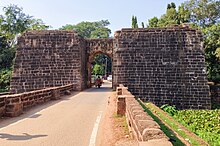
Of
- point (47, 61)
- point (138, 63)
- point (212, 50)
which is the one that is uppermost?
point (212, 50)

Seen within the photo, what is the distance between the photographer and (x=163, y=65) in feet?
55.7

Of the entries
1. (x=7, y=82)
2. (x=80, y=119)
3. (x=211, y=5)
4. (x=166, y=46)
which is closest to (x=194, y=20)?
(x=211, y=5)

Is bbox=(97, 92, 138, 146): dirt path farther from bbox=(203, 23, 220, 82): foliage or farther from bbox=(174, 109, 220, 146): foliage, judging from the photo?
bbox=(203, 23, 220, 82): foliage

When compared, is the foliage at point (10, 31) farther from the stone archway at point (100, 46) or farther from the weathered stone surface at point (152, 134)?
the weathered stone surface at point (152, 134)

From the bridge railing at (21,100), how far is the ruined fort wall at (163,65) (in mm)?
6142

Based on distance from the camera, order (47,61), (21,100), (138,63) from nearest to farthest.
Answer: (21,100) < (138,63) < (47,61)

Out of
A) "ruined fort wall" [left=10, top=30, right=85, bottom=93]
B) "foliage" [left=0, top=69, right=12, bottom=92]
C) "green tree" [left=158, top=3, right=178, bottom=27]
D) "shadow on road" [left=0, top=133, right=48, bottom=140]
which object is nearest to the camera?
"shadow on road" [left=0, top=133, right=48, bottom=140]

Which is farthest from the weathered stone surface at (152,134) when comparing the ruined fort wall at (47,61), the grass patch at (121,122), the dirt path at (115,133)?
the ruined fort wall at (47,61)

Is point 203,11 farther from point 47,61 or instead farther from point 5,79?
point 5,79

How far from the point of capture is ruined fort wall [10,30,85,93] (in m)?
18.1

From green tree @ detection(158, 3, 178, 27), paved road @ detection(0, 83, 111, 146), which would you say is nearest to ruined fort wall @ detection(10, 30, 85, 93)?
paved road @ detection(0, 83, 111, 146)

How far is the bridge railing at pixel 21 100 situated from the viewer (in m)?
7.79

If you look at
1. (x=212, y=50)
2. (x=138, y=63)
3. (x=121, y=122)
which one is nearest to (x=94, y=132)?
(x=121, y=122)

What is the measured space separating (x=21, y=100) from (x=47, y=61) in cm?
990
